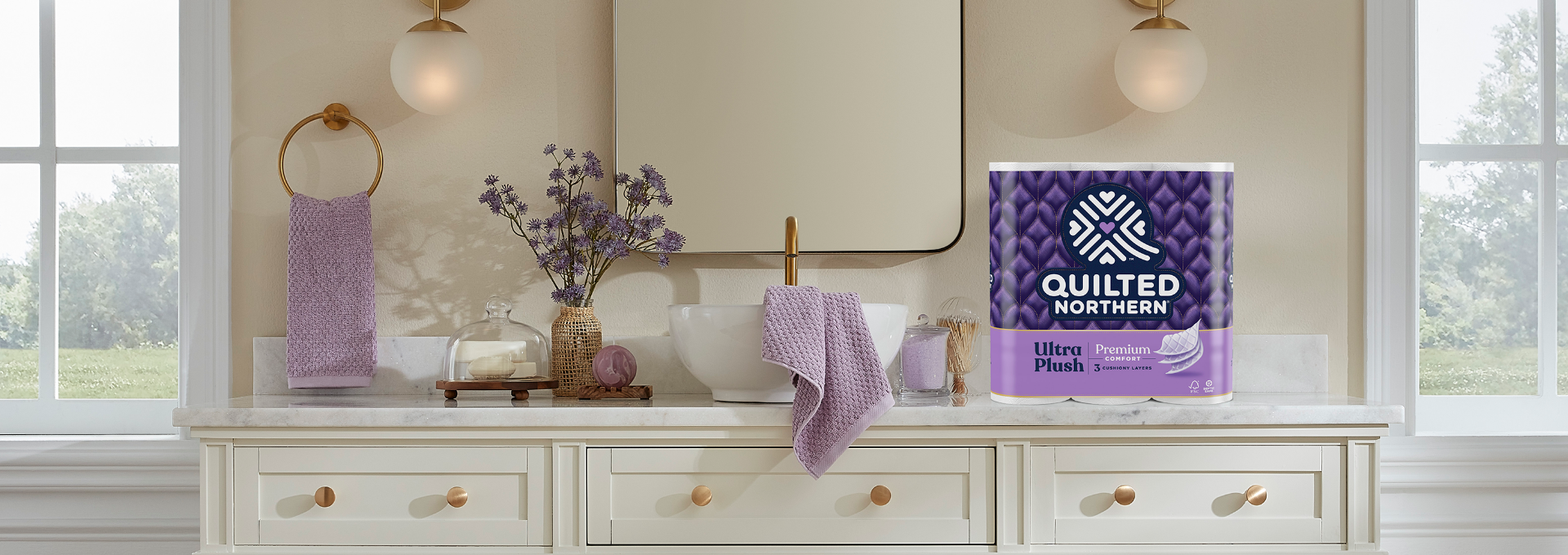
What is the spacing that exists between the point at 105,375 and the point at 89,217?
0.95 ft

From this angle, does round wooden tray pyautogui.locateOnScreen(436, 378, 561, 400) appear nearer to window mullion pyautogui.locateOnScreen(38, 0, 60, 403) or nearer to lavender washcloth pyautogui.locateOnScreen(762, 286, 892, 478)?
lavender washcloth pyautogui.locateOnScreen(762, 286, 892, 478)

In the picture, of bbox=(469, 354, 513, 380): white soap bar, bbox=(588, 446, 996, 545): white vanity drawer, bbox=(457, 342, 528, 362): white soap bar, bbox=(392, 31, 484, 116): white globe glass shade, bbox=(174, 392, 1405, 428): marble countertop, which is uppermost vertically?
bbox=(392, 31, 484, 116): white globe glass shade

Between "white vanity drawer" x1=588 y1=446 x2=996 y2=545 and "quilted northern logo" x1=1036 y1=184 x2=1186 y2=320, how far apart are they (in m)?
0.25

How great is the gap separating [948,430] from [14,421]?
168 centimetres

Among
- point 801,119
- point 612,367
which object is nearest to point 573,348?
point 612,367

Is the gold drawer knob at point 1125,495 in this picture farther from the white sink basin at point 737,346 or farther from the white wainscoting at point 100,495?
the white wainscoting at point 100,495

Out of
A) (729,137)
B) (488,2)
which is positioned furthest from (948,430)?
(488,2)

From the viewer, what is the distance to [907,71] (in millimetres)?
1465

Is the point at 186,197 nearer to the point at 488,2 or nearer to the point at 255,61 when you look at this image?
the point at 255,61

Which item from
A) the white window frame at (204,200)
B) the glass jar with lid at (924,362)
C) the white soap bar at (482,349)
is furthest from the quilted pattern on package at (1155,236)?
the white window frame at (204,200)

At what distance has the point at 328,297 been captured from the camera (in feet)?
4.63

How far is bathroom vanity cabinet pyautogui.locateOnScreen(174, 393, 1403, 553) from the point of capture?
1.14m

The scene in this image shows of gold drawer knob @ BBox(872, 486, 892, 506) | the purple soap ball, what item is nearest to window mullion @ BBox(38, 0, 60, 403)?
the purple soap ball

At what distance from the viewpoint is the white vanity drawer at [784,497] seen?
45.1 inches
